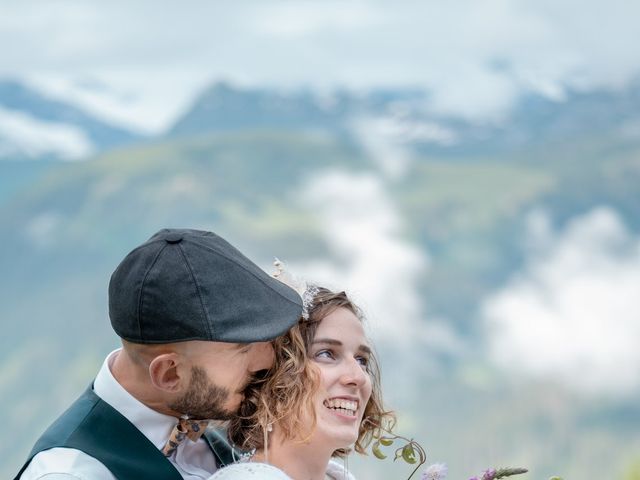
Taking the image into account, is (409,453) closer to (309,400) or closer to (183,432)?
(309,400)

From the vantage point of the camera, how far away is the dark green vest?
2285 mm

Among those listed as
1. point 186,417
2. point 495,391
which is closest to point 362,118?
point 495,391

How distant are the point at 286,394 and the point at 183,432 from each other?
31 centimetres

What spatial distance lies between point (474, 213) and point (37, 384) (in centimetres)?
4365

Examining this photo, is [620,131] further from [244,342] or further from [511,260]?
[244,342]

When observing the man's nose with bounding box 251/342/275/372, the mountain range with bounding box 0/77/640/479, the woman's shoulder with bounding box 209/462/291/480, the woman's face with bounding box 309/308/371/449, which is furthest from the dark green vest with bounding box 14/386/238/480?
the mountain range with bounding box 0/77/640/479

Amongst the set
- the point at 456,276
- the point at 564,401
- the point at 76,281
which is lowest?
the point at 76,281

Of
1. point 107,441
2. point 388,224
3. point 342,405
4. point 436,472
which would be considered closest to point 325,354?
point 342,405

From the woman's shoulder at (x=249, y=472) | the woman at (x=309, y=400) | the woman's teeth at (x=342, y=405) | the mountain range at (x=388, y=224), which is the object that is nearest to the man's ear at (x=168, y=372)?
the woman's shoulder at (x=249, y=472)

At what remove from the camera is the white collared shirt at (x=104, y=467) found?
2205 mm

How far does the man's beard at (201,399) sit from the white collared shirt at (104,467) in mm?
53

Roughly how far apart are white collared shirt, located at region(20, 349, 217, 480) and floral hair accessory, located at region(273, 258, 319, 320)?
Result: 1.48 feet

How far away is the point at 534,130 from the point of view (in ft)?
397

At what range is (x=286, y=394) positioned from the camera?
2688 millimetres
